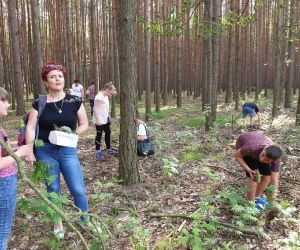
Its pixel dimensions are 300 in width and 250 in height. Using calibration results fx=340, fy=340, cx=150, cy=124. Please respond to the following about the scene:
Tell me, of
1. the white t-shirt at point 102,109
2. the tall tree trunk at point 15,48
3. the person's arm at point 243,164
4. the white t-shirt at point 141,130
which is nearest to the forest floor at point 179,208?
the person's arm at point 243,164

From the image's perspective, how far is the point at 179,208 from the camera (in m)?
4.89

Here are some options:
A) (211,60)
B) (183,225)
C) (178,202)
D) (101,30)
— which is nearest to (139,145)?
(178,202)

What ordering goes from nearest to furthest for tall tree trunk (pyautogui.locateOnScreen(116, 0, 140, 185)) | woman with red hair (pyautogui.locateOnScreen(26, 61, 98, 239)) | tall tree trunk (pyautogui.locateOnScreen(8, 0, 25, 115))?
1. woman with red hair (pyautogui.locateOnScreen(26, 61, 98, 239))
2. tall tree trunk (pyautogui.locateOnScreen(116, 0, 140, 185))
3. tall tree trunk (pyautogui.locateOnScreen(8, 0, 25, 115))

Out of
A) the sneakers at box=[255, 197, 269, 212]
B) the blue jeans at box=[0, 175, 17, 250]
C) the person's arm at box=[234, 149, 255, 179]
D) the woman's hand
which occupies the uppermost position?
the woman's hand

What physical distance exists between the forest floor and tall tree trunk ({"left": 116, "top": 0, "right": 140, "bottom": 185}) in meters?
0.32

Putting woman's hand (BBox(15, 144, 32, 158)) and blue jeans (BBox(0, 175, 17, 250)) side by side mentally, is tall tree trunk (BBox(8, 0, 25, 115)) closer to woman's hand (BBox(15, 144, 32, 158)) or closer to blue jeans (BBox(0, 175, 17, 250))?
blue jeans (BBox(0, 175, 17, 250))

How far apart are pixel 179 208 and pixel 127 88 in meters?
1.91

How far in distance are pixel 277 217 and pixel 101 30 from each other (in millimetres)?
24787

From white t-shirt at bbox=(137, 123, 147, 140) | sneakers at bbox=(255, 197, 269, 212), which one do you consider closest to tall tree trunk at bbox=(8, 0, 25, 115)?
white t-shirt at bbox=(137, 123, 147, 140)

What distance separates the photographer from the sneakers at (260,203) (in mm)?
4644

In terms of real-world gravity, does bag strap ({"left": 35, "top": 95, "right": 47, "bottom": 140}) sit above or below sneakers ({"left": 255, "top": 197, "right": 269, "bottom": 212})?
above

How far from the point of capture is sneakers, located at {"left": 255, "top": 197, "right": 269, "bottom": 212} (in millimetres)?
4644

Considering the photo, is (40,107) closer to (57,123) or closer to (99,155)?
(57,123)

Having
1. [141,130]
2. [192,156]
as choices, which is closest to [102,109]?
[141,130]
